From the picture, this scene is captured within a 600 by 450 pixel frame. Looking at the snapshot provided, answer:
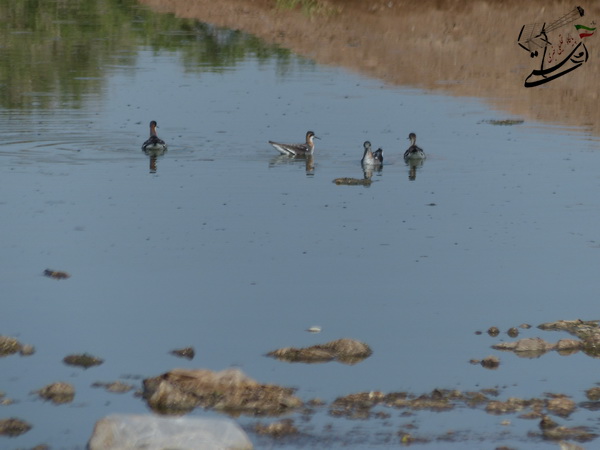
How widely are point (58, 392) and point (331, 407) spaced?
2.41 meters

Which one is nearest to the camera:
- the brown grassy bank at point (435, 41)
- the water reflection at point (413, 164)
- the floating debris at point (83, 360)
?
the floating debris at point (83, 360)

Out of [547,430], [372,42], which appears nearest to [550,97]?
[372,42]

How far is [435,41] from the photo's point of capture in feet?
121

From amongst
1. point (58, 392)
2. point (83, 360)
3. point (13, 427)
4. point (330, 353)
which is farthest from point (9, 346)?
point (330, 353)

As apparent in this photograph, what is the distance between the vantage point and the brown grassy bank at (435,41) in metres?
30.0

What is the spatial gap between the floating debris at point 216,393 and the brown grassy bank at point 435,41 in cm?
1546

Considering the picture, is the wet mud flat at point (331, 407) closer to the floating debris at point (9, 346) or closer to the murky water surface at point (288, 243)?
the murky water surface at point (288, 243)

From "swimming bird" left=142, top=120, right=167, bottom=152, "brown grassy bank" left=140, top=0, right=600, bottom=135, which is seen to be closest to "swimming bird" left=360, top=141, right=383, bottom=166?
"swimming bird" left=142, top=120, right=167, bottom=152

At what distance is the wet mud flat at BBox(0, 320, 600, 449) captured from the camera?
10992 millimetres

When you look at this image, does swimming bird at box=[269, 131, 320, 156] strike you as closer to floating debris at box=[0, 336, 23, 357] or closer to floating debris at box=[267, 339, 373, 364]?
floating debris at box=[267, 339, 373, 364]

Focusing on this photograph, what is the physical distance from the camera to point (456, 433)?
11.1 m

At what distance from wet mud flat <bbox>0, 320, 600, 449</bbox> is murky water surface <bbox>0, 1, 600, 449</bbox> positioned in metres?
0.09

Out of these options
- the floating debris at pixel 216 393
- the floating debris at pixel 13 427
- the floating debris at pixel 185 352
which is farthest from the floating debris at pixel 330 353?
the floating debris at pixel 13 427

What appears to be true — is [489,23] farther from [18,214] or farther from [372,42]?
[18,214]
